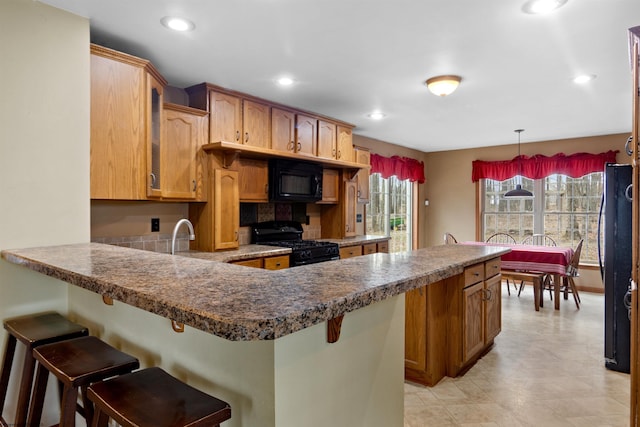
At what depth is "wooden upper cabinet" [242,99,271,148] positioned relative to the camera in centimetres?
369

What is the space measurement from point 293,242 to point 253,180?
815mm

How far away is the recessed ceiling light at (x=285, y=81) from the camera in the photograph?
10.7ft

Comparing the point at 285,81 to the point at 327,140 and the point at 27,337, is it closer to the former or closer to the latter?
the point at 327,140

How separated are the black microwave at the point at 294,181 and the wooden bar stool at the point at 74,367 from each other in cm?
250

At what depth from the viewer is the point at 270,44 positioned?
2602 millimetres

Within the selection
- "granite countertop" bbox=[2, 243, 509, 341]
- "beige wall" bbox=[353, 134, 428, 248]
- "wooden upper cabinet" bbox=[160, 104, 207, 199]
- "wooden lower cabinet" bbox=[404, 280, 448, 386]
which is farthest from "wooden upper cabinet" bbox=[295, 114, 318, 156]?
"granite countertop" bbox=[2, 243, 509, 341]

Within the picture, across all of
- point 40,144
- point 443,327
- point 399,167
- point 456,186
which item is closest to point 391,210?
point 399,167

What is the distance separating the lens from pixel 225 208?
3.46 m

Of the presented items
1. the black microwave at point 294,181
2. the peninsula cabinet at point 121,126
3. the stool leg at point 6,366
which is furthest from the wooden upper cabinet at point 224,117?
the stool leg at point 6,366

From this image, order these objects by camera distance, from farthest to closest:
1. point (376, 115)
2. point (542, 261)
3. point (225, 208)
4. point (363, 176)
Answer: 1. point (363, 176)
2. point (542, 261)
3. point (376, 115)
4. point (225, 208)

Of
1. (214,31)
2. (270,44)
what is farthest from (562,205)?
(214,31)

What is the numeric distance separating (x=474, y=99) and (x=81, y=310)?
3742mm

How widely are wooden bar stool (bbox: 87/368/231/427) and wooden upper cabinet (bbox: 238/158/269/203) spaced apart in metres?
2.58

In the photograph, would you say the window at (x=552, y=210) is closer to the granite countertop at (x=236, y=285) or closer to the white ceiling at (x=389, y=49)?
the white ceiling at (x=389, y=49)
